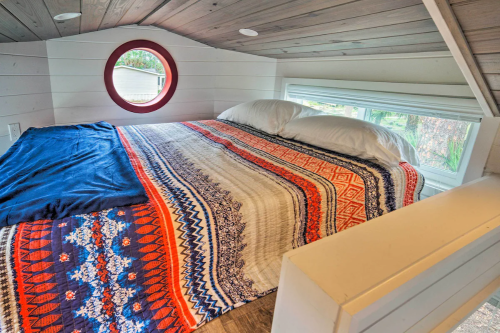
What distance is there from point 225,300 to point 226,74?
9.18ft

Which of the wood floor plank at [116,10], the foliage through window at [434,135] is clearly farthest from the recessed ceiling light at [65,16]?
the foliage through window at [434,135]

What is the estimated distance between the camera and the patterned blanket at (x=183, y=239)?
0.91 m

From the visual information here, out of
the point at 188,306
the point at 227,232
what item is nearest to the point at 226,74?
the point at 227,232

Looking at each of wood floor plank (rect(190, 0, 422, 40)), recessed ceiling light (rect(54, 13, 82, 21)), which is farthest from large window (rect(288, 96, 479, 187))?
recessed ceiling light (rect(54, 13, 82, 21))

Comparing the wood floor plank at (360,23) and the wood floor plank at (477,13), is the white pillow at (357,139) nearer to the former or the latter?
the wood floor plank at (360,23)

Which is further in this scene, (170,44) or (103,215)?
(170,44)

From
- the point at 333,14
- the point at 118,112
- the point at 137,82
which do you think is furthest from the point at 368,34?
the point at 137,82

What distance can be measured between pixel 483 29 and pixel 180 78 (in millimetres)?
2790

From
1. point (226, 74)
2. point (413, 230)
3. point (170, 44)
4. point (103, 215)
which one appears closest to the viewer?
point (413, 230)

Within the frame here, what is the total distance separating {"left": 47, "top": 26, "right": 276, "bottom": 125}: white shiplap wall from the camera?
2545mm

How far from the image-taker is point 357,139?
178cm

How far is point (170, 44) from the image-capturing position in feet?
9.75

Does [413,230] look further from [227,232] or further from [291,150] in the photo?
[291,150]

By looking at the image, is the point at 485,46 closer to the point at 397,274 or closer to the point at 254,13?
the point at 397,274
